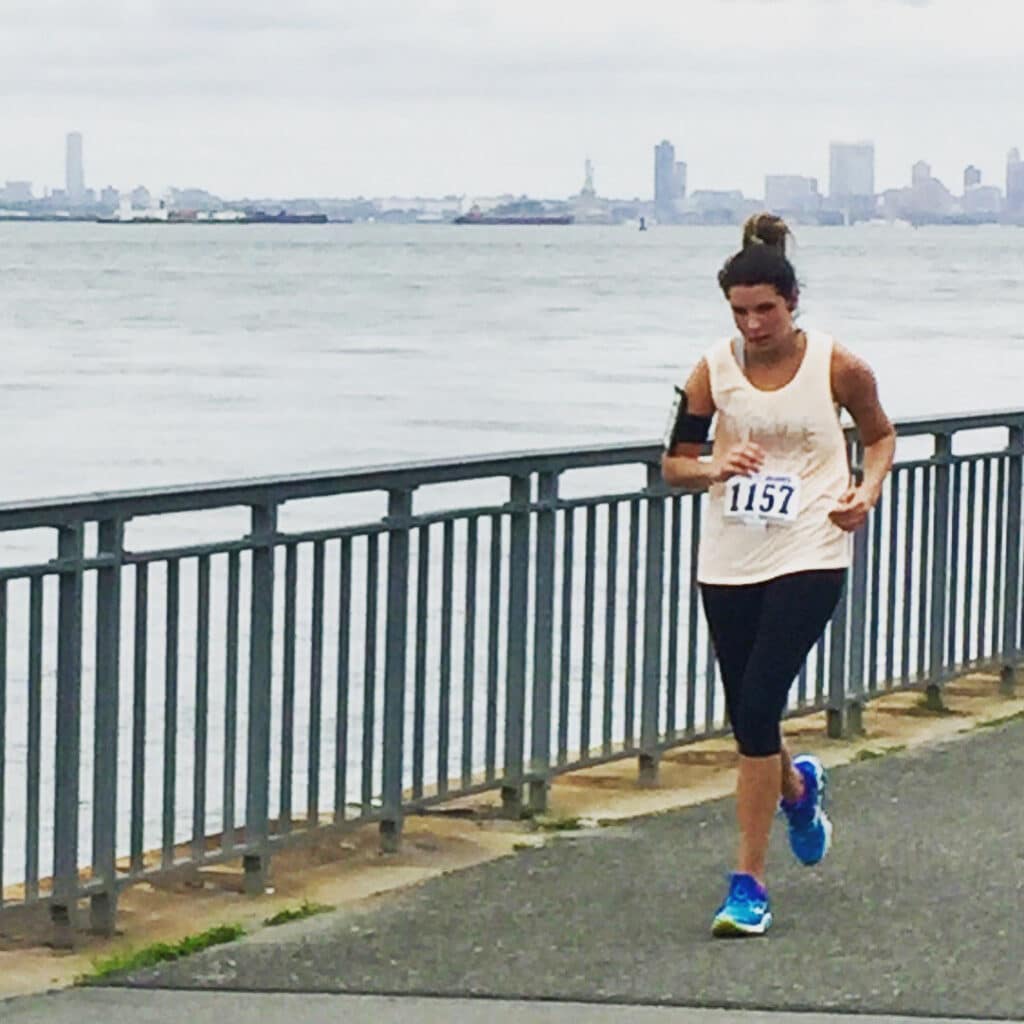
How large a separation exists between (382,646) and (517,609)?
0.45 metres

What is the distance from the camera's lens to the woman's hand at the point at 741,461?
8023 mm

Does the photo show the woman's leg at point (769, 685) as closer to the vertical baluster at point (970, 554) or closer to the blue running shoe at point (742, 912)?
the blue running shoe at point (742, 912)

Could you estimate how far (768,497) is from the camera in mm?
8039

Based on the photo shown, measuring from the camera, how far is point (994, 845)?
30.3ft

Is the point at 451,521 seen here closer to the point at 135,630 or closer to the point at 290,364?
the point at 135,630

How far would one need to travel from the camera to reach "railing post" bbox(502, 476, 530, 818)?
9.54 metres

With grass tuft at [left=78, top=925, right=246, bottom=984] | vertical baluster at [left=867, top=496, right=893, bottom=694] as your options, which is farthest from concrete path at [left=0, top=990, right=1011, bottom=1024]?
vertical baluster at [left=867, top=496, right=893, bottom=694]

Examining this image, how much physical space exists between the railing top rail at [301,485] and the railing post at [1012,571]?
102 inches

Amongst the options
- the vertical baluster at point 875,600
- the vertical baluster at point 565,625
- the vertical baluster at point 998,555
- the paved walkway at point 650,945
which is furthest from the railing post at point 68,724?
the vertical baluster at point 998,555

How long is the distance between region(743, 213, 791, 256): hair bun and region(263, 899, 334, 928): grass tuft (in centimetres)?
203

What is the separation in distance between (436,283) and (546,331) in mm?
57853

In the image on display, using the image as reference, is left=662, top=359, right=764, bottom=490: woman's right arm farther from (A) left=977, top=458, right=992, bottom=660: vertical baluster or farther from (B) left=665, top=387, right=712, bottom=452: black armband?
(A) left=977, top=458, right=992, bottom=660: vertical baluster

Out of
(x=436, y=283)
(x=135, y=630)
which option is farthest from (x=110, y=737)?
(x=436, y=283)

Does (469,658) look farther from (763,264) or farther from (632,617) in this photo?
(763,264)
